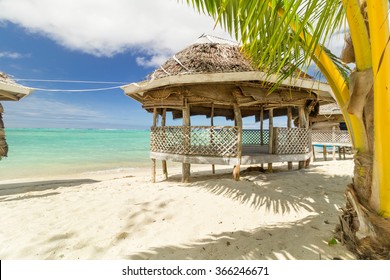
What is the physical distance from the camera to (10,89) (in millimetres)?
6965

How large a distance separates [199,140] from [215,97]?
163 cm

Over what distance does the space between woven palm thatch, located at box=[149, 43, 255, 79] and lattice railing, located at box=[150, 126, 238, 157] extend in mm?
1893

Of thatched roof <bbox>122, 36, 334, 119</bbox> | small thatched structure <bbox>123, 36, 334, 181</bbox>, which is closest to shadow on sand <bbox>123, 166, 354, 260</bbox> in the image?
small thatched structure <bbox>123, 36, 334, 181</bbox>

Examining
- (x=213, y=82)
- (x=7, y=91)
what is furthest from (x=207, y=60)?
(x=7, y=91)

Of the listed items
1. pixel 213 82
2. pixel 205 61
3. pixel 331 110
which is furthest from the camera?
pixel 331 110

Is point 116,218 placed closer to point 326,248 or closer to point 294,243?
point 294,243

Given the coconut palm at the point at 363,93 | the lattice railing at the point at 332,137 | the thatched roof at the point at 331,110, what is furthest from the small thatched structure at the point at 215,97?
the lattice railing at the point at 332,137

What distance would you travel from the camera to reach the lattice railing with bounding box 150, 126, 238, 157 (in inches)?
257

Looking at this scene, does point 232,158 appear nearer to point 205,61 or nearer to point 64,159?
point 205,61

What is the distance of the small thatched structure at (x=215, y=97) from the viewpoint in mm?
5996

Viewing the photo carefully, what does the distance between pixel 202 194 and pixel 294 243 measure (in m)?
2.74

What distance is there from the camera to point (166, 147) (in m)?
7.48

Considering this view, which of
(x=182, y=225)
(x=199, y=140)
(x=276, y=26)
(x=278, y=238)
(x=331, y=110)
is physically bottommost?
(x=182, y=225)
